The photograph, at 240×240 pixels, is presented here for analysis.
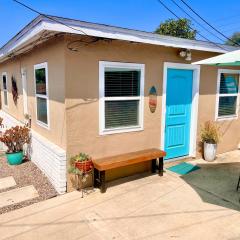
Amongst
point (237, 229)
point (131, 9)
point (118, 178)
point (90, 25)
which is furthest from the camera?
point (131, 9)

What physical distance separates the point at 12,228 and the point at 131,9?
907 cm

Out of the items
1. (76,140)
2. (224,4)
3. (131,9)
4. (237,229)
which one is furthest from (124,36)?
(224,4)

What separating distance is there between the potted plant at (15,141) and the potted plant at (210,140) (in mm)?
4753

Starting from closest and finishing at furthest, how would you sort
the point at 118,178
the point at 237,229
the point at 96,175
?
the point at 237,229
the point at 96,175
the point at 118,178

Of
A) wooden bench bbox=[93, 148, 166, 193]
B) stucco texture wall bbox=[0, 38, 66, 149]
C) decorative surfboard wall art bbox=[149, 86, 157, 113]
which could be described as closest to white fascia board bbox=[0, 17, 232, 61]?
stucco texture wall bbox=[0, 38, 66, 149]

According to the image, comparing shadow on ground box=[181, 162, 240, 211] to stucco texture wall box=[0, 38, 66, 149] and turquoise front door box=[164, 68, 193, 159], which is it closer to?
turquoise front door box=[164, 68, 193, 159]

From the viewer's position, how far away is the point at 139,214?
378 cm

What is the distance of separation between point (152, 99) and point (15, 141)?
3.71 metres

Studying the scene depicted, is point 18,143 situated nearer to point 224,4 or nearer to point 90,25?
point 90,25

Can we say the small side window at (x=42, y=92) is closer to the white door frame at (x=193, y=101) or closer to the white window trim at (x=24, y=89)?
the white window trim at (x=24, y=89)

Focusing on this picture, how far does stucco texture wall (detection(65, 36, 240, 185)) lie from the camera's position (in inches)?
172

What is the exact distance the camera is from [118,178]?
5.13 metres

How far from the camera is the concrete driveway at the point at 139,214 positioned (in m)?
3.29

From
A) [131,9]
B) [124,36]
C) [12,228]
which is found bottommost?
[12,228]
